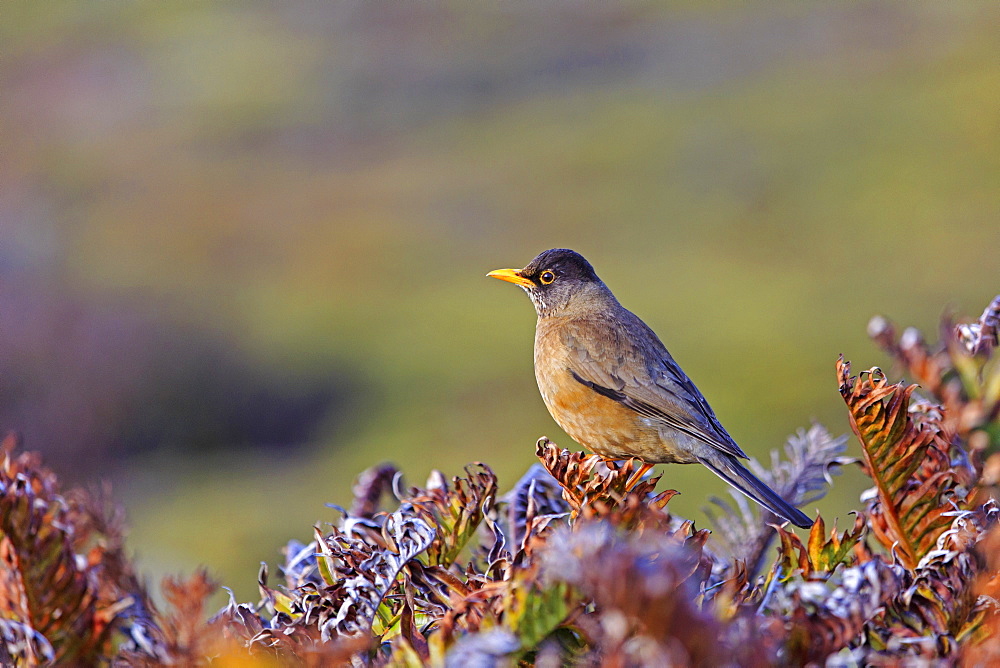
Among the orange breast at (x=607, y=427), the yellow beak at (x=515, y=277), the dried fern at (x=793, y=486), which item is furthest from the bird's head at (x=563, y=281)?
the dried fern at (x=793, y=486)

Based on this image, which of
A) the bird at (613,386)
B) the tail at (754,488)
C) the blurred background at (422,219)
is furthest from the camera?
the blurred background at (422,219)

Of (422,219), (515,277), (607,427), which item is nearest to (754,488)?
(607,427)

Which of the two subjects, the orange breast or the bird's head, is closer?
the orange breast

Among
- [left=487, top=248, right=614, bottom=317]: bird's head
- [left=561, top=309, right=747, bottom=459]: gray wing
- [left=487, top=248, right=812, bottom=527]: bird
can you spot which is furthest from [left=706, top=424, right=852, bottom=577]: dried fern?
[left=487, top=248, right=614, bottom=317]: bird's head

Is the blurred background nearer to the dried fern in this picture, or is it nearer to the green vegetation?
the green vegetation

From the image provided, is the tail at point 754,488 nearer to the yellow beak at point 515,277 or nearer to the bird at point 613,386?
the bird at point 613,386

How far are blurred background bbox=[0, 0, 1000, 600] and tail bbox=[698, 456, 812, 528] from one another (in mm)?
1063

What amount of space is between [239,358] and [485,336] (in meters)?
4.29

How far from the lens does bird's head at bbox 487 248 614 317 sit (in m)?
5.48

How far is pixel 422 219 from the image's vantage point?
92.4 ft

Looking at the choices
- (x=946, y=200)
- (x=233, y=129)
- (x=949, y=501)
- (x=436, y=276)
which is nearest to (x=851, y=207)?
(x=946, y=200)

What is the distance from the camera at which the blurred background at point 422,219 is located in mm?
11477

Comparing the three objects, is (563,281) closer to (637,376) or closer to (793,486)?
(637,376)

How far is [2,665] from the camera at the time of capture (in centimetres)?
220
